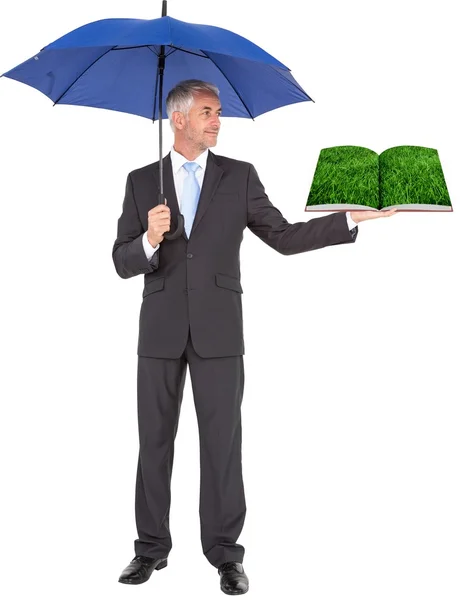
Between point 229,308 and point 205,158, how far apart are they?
0.72 m

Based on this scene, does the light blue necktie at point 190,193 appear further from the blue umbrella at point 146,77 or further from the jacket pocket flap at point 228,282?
the jacket pocket flap at point 228,282

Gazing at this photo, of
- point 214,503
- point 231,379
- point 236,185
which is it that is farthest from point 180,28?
point 214,503

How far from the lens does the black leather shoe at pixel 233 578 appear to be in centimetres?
448

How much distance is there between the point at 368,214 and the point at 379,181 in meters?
0.18

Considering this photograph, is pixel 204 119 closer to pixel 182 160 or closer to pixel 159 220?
pixel 182 160

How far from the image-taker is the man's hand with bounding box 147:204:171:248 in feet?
14.2

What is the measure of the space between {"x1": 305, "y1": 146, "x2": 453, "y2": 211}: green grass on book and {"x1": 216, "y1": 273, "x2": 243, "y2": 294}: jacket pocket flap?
0.51 m

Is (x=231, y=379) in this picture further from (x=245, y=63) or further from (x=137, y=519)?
(x=245, y=63)

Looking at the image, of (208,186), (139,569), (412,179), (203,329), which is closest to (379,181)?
(412,179)

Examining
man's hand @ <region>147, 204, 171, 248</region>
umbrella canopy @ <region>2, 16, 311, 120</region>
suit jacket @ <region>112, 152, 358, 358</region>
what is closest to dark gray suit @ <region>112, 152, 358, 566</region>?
suit jacket @ <region>112, 152, 358, 358</region>

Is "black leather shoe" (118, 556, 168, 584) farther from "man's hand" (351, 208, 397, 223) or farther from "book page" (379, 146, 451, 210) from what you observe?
"book page" (379, 146, 451, 210)

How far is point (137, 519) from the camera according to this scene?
15.6ft

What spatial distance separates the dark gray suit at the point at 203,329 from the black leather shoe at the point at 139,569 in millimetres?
39

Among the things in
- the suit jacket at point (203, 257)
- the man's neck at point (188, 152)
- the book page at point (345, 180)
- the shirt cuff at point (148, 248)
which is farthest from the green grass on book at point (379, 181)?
the shirt cuff at point (148, 248)
